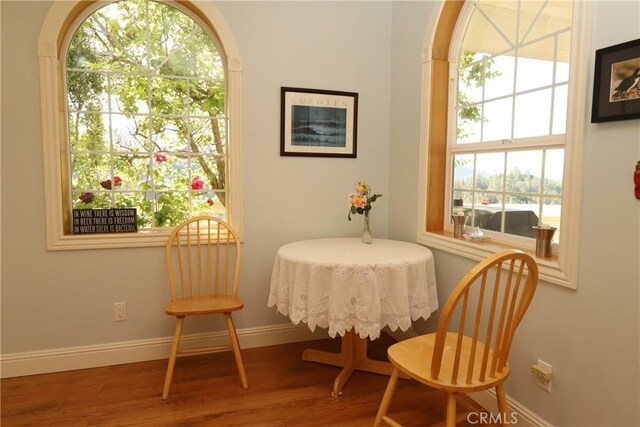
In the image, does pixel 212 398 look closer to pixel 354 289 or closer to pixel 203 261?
pixel 203 261

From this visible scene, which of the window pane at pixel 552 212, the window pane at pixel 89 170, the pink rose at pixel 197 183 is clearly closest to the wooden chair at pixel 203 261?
the pink rose at pixel 197 183

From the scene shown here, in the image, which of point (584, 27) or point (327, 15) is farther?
point (327, 15)

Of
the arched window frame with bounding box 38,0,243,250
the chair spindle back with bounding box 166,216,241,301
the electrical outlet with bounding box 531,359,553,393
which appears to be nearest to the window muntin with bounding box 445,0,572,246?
the electrical outlet with bounding box 531,359,553,393

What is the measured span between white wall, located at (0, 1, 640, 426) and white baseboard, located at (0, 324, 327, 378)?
5 cm

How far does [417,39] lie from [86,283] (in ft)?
8.81

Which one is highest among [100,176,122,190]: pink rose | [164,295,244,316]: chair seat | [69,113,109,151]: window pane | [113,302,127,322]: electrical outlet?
[69,113,109,151]: window pane

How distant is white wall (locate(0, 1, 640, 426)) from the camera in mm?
1495

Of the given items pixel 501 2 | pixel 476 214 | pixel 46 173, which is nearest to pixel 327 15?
pixel 501 2

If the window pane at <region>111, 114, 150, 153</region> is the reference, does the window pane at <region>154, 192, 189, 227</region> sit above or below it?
below

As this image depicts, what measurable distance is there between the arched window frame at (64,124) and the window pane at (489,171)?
1545 mm

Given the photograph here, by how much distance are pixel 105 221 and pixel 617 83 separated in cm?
276

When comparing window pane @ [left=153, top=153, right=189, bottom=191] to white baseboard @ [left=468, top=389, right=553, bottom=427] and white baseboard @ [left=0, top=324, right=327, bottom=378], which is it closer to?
white baseboard @ [left=0, top=324, right=327, bottom=378]

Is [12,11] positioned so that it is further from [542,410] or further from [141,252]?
[542,410]

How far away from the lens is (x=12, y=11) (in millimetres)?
2305
